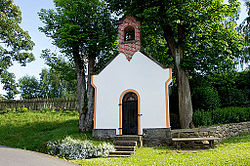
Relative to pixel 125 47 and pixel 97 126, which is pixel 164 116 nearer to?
pixel 97 126

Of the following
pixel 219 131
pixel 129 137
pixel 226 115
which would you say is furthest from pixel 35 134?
pixel 226 115

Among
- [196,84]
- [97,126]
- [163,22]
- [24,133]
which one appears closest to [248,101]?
[196,84]

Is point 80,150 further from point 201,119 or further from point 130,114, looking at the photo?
point 201,119

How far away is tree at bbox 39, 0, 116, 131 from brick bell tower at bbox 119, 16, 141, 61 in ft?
4.61

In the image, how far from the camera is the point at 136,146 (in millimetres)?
9828

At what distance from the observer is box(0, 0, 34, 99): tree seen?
19909mm

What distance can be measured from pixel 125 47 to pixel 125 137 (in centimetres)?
548

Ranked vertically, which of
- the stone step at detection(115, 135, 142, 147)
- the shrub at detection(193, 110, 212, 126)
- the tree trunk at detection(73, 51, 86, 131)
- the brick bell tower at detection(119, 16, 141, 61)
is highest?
the brick bell tower at detection(119, 16, 141, 61)

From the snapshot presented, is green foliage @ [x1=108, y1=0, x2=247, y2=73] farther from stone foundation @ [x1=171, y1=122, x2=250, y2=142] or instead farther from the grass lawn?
the grass lawn

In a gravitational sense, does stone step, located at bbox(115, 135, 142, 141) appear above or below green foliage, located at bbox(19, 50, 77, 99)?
below

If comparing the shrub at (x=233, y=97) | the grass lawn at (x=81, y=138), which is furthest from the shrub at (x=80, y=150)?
the shrub at (x=233, y=97)

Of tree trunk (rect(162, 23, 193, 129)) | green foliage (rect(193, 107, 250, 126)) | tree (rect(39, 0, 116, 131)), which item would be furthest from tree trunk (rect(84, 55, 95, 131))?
green foliage (rect(193, 107, 250, 126))

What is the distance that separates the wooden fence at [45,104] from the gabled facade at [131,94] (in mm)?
9156

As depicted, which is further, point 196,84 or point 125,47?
point 196,84
